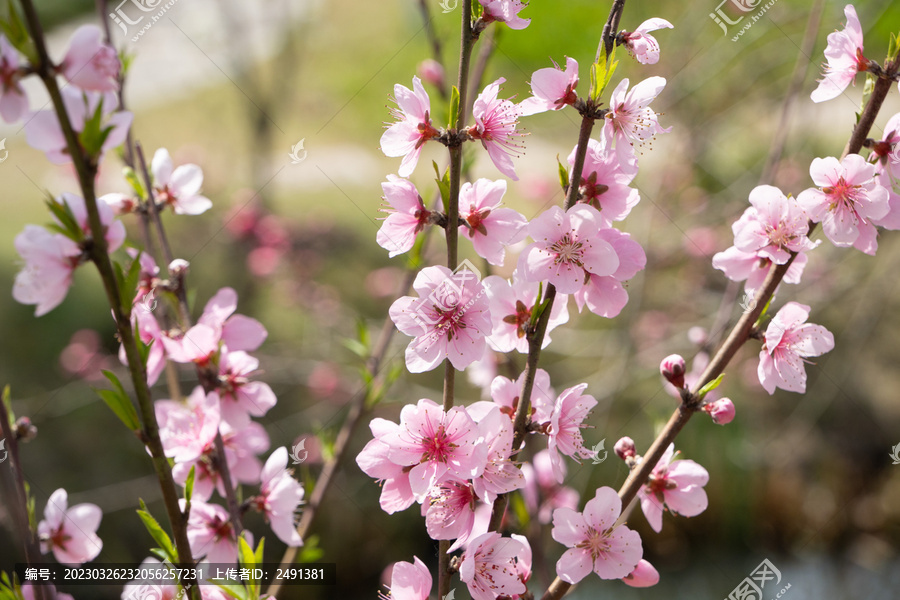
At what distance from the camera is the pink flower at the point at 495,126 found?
0.52 m

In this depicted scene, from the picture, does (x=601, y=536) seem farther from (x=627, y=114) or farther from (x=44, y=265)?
(x=44, y=265)

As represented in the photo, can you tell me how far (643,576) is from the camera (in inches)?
22.9

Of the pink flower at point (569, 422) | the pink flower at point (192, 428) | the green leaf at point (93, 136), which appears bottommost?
the pink flower at point (192, 428)

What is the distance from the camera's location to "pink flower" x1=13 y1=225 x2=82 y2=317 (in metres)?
0.44

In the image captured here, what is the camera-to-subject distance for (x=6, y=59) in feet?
1.23

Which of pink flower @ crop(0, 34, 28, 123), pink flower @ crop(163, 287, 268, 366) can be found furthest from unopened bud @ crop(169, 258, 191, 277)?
pink flower @ crop(0, 34, 28, 123)

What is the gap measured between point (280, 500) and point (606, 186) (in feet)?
1.57

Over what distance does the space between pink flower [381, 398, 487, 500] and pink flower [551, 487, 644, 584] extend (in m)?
0.11

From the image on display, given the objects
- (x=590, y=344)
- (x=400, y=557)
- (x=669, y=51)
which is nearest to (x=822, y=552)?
(x=590, y=344)

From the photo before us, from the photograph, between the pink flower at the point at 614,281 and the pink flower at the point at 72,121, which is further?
the pink flower at the point at 614,281

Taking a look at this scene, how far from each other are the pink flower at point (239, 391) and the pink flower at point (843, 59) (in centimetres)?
64
